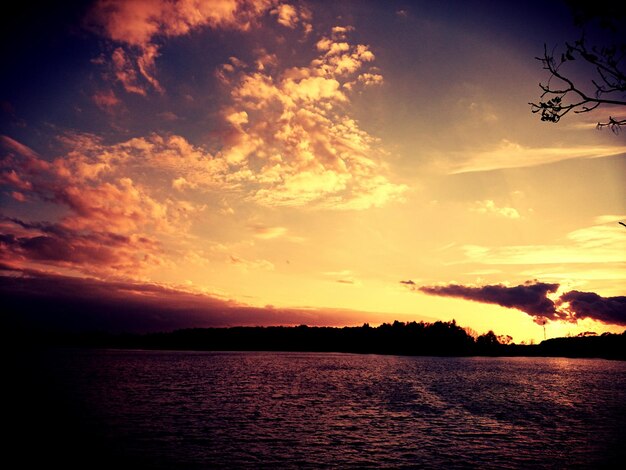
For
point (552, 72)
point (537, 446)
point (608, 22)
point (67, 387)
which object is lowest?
point (67, 387)

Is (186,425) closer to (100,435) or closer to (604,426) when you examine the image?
(100,435)

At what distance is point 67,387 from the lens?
72.9m

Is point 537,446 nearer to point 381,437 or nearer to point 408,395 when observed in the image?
point 381,437

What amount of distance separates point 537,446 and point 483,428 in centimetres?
781

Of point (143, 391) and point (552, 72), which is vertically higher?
point (552, 72)

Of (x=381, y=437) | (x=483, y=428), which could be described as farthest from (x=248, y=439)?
(x=483, y=428)

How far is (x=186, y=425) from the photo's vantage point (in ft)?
130

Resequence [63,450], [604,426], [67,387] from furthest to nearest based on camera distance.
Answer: [67,387], [604,426], [63,450]

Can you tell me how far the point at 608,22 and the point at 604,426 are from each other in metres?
47.2

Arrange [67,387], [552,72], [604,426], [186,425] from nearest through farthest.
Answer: [552,72] < [186,425] < [604,426] < [67,387]

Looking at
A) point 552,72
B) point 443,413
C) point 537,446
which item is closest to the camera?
point 552,72

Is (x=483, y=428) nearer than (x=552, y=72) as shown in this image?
No

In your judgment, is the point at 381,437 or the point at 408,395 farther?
the point at 408,395

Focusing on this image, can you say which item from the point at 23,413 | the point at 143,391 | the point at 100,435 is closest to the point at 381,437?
the point at 100,435
